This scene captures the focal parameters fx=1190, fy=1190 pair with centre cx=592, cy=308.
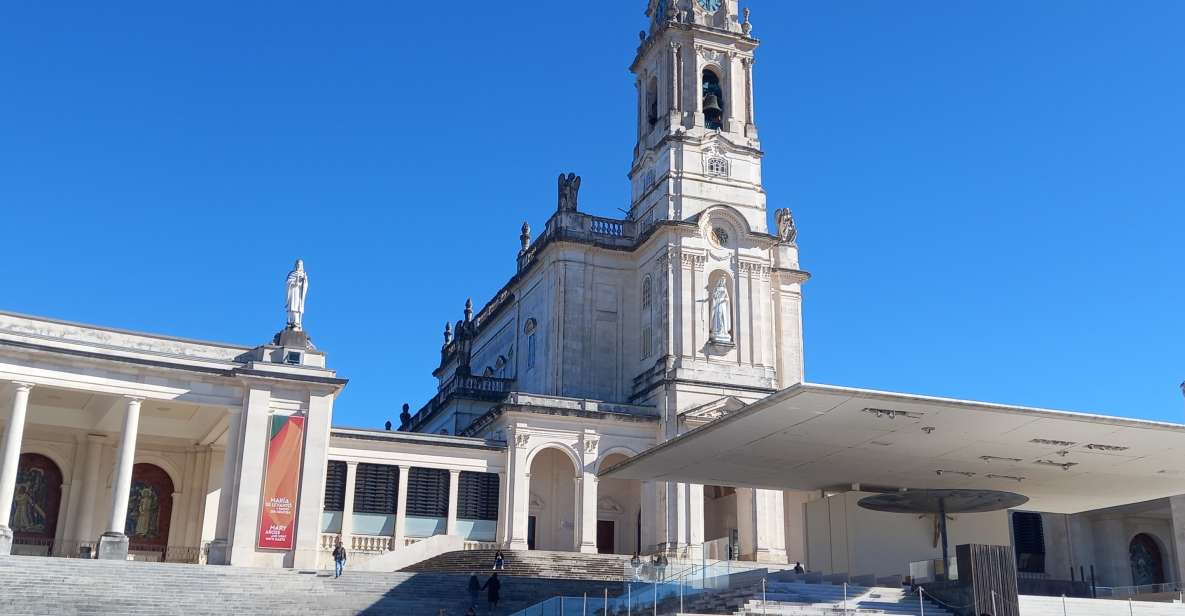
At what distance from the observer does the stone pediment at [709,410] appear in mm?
47562

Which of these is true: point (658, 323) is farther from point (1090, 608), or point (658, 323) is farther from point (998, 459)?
point (1090, 608)

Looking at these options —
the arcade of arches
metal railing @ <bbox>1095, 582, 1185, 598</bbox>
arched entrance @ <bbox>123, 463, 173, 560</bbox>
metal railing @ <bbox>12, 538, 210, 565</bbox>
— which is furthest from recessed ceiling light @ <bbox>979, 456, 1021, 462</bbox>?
arched entrance @ <bbox>123, 463, 173, 560</bbox>

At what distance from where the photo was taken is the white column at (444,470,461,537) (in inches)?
1778

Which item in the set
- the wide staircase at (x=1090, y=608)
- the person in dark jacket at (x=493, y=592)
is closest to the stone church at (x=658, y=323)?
the person in dark jacket at (x=493, y=592)

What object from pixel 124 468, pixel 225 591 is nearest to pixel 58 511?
pixel 124 468

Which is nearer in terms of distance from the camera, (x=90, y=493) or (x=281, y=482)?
(x=281, y=482)

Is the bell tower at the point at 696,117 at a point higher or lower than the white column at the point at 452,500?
higher

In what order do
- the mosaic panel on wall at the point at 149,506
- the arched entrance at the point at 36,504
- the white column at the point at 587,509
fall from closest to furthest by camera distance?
the arched entrance at the point at 36,504, the mosaic panel on wall at the point at 149,506, the white column at the point at 587,509

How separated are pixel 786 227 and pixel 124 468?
31.9 meters

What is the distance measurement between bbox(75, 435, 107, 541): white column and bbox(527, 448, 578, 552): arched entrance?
16.3 metres

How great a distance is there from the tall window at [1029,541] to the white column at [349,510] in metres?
28.9

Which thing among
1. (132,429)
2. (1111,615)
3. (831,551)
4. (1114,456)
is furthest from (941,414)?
(132,429)

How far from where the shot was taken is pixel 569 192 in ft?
177

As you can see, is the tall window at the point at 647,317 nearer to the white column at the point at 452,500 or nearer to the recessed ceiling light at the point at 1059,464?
the white column at the point at 452,500
